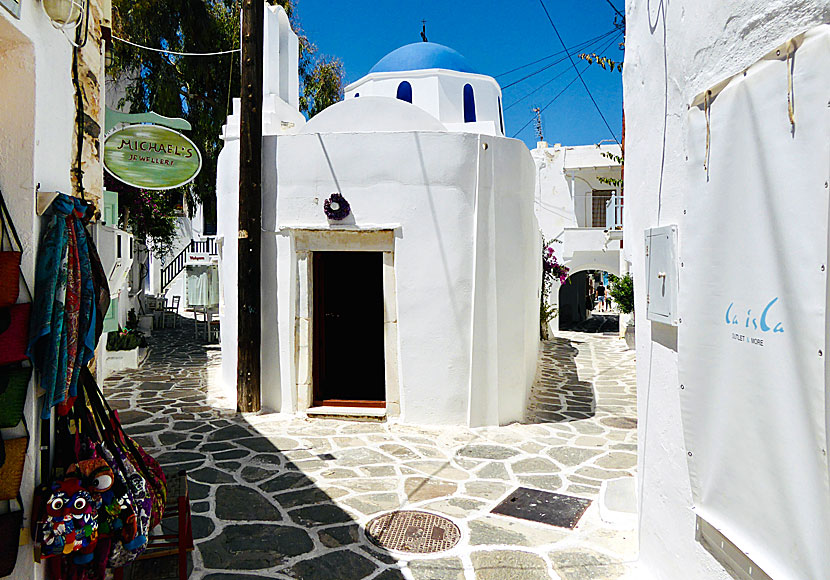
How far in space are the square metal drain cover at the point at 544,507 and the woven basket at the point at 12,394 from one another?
384 cm

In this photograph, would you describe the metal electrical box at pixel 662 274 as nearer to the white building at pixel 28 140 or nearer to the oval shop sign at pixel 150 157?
the white building at pixel 28 140

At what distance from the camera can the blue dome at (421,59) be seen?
14.0 metres

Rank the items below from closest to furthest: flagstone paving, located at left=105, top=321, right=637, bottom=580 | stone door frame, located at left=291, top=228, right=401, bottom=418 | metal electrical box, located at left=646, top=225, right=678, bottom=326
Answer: metal electrical box, located at left=646, top=225, right=678, bottom=326 < flagstone paving, located at left=105, top=321, right=637, bottom=580 < stone door frame, located at left=291, top=228, right=401, bottom=418

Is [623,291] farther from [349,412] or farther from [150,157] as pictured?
[150,157]

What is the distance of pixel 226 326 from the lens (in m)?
9.48

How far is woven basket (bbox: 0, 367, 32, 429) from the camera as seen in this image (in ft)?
8.56

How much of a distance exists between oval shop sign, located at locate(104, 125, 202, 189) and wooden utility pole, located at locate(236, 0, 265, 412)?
2560 mm

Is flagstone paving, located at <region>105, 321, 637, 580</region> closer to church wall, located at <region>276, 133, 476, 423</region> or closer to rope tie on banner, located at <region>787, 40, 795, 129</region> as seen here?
church wall, located at <region>276, 133, 476, 423</region>

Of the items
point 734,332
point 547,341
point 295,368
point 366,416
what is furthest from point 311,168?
point 547,341

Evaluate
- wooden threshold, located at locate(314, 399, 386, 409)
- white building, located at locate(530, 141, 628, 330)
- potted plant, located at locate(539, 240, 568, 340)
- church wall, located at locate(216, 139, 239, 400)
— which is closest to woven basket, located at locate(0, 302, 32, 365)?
wooden threshold, located at locate(314, 399, 386, 409)

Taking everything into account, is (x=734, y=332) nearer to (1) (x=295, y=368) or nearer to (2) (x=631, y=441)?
(2) (x=631, y=441)

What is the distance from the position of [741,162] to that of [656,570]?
2555 mm

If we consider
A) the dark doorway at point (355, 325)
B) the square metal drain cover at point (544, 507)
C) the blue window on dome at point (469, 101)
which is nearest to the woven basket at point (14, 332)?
the square metal drain cover at point (544, 507)

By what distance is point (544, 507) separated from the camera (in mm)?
5270
